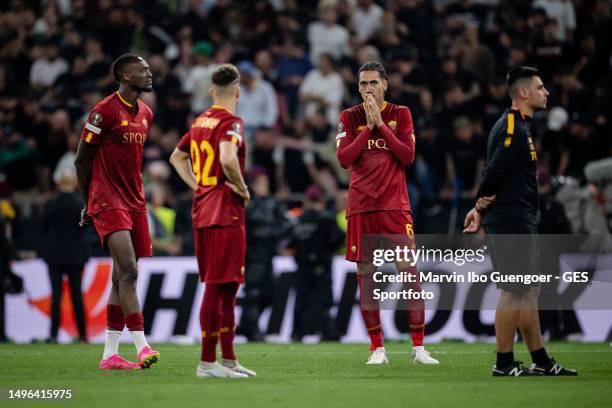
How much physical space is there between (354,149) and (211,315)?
8.98ft

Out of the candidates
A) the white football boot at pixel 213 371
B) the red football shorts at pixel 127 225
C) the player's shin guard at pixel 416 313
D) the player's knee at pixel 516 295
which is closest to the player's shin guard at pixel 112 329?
the red football shorts at pixel 127 225

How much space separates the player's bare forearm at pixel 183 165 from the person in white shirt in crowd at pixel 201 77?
11626mm

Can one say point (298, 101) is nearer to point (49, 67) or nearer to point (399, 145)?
point (49, 67)

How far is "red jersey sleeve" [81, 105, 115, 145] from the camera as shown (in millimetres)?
10742

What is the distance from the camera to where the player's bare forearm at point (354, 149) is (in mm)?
11203

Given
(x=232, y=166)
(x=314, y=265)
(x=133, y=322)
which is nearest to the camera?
(x=232, y=166)

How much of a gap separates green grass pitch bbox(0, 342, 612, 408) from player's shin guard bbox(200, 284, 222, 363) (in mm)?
357

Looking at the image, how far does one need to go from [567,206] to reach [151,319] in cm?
674

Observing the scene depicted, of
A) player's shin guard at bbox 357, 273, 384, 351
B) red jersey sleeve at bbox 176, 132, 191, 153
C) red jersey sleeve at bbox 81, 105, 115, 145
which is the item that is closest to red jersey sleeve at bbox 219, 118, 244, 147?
red jersey sleeve at bbox 176, 132, 191, 153

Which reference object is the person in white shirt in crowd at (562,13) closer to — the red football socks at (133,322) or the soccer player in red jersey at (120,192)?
the soccer player in red jersey at (120,192)

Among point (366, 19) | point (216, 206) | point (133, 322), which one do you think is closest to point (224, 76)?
point (216, 206)

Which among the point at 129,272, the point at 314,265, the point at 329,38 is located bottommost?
the point at 314,265

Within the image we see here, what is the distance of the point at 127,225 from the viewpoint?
10.8 metres

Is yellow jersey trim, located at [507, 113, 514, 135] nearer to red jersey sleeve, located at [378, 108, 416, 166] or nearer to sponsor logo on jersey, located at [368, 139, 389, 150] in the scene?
red jersey sleeve, located at [378, 108, 416, 166]
